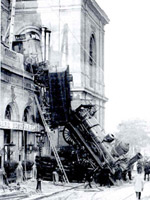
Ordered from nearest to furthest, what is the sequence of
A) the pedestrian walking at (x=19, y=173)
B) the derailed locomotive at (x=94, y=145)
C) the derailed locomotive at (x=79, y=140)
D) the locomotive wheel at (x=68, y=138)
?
the derailed locomotive at (x=94, y=145)
the derailed locomotive at (x=79, y=140)
the pedestrian walking at (x=19, y=173)
the locomotive wheel at (x=68, y=138)

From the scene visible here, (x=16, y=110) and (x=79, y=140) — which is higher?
(x=16, y=110)

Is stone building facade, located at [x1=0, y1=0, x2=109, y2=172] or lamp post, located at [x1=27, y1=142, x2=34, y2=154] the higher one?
stone building facade, located at [x1=0, y1=0, x2=109, y2=172]

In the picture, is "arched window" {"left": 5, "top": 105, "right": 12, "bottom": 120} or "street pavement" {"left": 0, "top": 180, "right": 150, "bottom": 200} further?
"arched window" {"left": 5, "top": 105, "right": 12, "bottom": 120}

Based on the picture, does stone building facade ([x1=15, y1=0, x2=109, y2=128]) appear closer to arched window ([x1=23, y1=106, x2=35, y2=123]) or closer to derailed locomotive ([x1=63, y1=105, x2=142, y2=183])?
arched window ([x1=23, y1=106, x2=35, y2=123])

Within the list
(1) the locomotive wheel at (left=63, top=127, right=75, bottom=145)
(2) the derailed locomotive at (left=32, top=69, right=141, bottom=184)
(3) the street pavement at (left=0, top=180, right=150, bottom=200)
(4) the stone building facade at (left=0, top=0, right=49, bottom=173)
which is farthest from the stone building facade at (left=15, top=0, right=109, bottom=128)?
(3) the street pavement at (left=0, top=180, right=150, bottom=200)

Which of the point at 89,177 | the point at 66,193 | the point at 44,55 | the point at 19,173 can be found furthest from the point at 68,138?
the point at 44,55

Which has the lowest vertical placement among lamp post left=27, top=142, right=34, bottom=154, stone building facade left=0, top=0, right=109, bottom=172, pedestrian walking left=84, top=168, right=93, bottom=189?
pedestrian walking left=84, top=168, right=93, bottom=189

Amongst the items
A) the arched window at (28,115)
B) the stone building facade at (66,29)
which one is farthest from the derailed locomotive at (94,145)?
the stone building facade at (66,29)

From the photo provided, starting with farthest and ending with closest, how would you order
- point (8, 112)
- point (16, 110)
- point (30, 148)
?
1. point (30, 148)
2. point (16, 110)
3. point (8, 112)

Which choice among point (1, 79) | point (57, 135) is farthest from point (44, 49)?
point (1, 79)

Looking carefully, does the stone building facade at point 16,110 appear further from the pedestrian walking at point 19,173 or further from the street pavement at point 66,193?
the street pavement at point 66,193

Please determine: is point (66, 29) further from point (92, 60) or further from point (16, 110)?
point (16, 110)

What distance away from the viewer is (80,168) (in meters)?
22.8

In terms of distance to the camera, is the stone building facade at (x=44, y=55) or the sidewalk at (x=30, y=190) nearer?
the sidewalk at (x=30, y=190)
